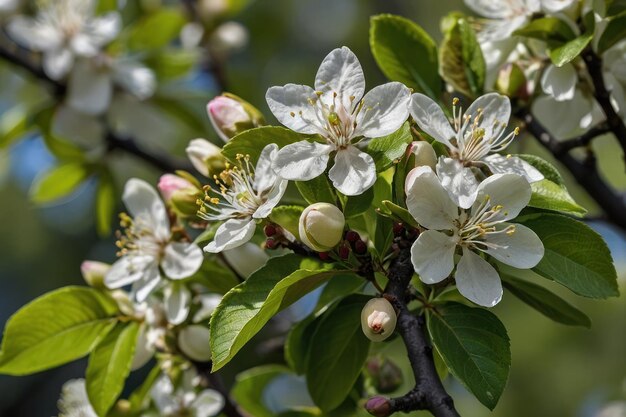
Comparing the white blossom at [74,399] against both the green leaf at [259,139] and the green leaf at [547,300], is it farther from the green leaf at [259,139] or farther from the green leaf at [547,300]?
the green leaf at [547,300]

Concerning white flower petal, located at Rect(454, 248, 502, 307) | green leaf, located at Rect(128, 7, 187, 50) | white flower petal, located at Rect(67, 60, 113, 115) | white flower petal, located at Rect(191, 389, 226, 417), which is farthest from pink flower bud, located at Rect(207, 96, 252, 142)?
green leaf, located at Rect(128, 7, 187, 50)

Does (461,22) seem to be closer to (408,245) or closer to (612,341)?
(408,245)

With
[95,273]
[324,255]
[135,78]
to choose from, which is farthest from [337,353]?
[135,78]

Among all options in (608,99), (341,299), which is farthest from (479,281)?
(608,99)

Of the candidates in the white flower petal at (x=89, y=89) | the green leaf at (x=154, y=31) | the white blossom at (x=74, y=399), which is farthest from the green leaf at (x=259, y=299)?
the green leaf at (x=154, y=31)

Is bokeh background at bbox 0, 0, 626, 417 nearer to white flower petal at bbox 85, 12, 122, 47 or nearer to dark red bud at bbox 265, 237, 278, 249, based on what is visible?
white flower petal at bbox 85, 12, 122, 47

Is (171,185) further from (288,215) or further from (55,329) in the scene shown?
(55,329)
